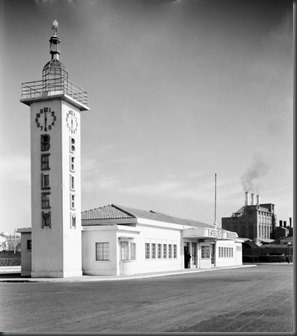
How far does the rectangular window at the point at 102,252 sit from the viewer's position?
2920 cm

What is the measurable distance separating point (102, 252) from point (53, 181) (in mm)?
4831

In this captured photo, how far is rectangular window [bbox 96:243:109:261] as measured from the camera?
29203 millimetres

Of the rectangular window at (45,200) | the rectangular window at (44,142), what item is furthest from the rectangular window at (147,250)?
the rectangular window at (44,142)

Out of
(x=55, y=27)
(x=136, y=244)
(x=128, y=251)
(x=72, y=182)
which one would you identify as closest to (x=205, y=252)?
(x=136, y=244)

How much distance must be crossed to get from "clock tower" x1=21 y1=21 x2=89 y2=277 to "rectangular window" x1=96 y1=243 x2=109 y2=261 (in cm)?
172

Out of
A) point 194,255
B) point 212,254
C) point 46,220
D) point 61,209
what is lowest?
point 212,254

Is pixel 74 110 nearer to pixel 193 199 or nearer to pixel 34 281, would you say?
pixel 34 281

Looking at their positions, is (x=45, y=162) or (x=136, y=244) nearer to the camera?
(x=45, y=162)

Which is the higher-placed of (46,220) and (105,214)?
(46,220)

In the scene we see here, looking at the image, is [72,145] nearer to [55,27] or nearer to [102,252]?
[102,252]

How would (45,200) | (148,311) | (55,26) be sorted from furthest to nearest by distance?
(45,200), (148,311), (55,26)

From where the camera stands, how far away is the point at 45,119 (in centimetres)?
2742

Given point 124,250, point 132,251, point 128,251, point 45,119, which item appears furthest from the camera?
point 132,251

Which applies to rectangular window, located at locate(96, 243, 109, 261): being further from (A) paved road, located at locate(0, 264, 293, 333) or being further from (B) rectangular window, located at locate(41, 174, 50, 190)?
(A) paved road, located at locate(0, 264, 293, 333)
